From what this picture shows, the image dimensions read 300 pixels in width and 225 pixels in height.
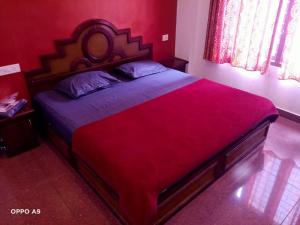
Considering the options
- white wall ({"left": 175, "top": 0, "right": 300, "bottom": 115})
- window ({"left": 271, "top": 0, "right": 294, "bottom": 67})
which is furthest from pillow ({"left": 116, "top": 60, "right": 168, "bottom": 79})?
window ({"left": 271, "top": 0, "right": 294, "bottom": 67})

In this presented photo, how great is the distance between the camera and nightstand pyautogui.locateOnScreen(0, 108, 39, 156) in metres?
2.58

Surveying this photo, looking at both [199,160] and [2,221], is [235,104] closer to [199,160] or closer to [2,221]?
[199,160]

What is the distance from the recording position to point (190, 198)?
2127 millimetres

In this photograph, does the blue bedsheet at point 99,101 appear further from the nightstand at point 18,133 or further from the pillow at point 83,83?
the nightstand at point 18,133

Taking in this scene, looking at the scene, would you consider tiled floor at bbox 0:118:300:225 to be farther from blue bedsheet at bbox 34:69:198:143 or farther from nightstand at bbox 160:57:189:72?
nightstand at bbox 160:57:189:72

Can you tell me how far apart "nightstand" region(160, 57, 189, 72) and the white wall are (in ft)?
0.44

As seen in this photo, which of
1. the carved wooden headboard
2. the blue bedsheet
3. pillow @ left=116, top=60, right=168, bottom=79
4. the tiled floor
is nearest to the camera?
the tiled floor

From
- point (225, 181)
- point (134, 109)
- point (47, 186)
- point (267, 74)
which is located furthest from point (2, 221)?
point (267, 74)

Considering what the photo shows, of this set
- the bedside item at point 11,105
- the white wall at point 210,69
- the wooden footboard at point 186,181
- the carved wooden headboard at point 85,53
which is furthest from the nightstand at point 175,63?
the bedside item at point 11,105

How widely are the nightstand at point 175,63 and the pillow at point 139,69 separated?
49 centimetres

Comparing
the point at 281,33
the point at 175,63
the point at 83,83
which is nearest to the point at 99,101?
the point at 83,83

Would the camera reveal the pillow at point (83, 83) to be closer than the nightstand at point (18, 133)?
No

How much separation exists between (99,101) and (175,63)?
1915mm

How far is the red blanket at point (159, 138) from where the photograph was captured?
172 centimetres
